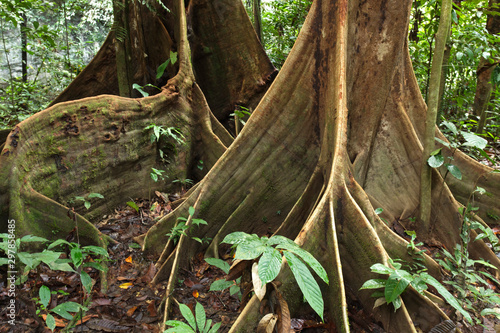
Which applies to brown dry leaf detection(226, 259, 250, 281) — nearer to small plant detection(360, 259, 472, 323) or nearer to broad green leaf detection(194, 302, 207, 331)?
broad green leaf detection(194, 302, 207, 331)

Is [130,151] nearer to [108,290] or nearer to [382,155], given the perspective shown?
[108,290]

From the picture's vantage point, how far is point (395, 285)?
214 cm

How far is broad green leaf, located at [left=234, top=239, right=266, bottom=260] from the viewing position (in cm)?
164

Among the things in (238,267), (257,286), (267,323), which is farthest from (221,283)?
(257,286)

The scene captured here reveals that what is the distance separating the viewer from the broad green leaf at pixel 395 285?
6.75 ft

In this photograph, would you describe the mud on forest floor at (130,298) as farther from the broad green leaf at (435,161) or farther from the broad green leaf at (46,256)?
the broad green leaf at (435,161)

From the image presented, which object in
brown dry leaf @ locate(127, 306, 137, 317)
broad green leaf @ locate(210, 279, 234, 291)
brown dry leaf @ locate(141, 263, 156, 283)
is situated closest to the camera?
broad green leaf @ locate(210, 279, 234, 291)

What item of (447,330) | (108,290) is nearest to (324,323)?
(447,330)

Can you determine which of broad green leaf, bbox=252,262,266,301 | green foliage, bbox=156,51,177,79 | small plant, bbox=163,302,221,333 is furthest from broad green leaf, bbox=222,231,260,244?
→ green foliage, bbox=156,51,177,79

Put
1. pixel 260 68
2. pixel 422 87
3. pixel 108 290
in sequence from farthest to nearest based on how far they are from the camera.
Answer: pixel 422 87, pixel 260 68, pixel 108 290

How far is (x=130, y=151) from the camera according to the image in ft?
13.3

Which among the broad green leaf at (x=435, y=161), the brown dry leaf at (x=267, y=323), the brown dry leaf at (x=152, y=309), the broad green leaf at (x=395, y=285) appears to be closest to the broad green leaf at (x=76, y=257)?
the brown dry leaf at (x=152, y=309)

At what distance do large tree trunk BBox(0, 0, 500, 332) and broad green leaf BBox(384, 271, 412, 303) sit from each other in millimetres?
706

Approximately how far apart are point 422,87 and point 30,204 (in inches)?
300
